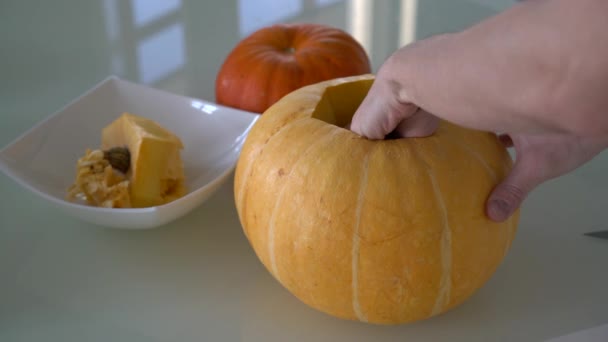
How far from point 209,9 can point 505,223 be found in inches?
41.4

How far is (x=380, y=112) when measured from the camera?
63cm

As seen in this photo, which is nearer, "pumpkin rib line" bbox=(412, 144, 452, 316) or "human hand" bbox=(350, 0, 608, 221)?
"human hand" bbox=(350, 0, 608, 221)

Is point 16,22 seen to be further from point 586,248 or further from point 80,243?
point 586,248

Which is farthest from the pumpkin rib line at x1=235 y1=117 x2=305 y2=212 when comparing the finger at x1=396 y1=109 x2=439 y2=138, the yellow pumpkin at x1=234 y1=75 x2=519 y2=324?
the finger at x1=396 y1=109 x2=439 y2=138

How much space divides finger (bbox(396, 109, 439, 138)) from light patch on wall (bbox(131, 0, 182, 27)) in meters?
0.95

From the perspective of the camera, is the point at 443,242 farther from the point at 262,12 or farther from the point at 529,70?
the point at 262,12

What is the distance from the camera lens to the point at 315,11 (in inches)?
59.7

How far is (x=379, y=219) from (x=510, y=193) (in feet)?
0.44

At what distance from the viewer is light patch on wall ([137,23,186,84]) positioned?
1.28 meters

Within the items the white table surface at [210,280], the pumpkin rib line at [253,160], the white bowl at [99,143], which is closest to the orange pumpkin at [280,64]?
the white bowl at [99,143]

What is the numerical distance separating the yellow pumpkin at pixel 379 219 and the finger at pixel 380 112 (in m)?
0.01

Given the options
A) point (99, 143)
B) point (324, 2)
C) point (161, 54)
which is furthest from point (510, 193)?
point (324, 2)

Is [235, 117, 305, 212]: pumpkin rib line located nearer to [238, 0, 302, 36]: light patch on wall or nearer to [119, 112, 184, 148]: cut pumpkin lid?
[119, 112, 184, 148]: cut pumpkin lid

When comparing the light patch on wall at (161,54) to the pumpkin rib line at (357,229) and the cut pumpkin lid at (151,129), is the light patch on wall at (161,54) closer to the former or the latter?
the cut pumpkin lid at (151,129)
